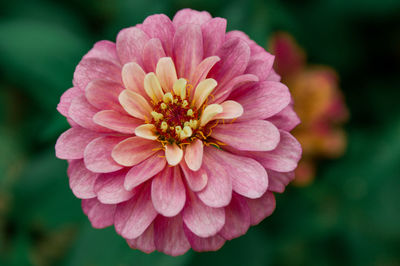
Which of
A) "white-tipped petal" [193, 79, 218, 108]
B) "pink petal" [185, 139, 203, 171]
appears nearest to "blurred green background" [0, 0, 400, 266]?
"pink petal" [185, 139, 203, 171]

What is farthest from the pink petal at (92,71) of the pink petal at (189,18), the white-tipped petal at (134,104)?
the pink petal at (189,18)

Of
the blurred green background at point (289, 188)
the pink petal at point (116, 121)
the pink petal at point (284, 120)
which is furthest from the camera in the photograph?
the blurred green background at point (289, 188)

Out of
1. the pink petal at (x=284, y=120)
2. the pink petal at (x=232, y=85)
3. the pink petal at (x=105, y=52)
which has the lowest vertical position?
the pink petal at (x=284, y=120)

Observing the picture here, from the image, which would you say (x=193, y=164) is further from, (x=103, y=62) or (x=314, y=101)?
(x=314, y=101)

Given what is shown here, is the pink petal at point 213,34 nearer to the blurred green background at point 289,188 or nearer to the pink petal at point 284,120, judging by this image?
the pink petal at point 284,120

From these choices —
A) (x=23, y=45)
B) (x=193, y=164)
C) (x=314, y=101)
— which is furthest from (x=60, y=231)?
(x=314, y=101)

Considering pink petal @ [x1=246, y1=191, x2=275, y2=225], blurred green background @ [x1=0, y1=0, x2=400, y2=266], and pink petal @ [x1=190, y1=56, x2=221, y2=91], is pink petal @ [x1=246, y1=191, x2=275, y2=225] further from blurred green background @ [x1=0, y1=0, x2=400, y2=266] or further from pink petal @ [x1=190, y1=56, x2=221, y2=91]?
blurred green background @ [x1=0, y1=0, x2=400, y2=266]
